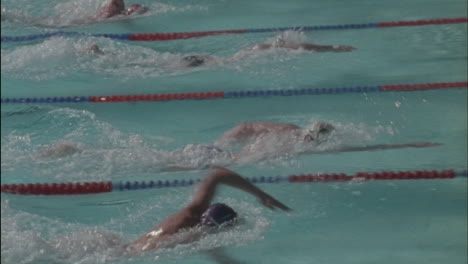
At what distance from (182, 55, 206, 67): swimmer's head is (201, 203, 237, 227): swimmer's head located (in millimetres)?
2242

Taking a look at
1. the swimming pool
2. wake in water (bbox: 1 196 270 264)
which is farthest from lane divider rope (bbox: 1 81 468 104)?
wake in water (bbox: 1 196 270 264)

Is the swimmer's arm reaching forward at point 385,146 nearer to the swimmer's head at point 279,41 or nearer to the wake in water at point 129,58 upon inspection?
the wake in water at point 129,58

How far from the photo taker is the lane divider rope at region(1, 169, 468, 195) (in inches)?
161

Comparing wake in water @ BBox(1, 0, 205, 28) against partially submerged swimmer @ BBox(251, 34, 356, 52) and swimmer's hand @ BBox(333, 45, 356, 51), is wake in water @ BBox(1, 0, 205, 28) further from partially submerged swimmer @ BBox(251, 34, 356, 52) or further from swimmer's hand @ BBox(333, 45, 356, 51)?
swimmer's hand @ BBox(333, 45, 356, 51)

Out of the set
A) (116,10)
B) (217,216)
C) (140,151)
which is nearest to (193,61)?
(140,151)

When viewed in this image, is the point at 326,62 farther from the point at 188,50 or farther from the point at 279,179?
the point at 279,179

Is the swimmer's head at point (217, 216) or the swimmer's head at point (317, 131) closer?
the swimmer's head at point (217, 216)


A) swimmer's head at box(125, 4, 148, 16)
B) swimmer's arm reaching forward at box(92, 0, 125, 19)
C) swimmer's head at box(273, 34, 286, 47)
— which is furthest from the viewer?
swimmer's head at box(125, 4, 148, 16)

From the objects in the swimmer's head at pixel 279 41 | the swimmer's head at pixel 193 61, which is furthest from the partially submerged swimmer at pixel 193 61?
the swimmer's head at pixel 279 41

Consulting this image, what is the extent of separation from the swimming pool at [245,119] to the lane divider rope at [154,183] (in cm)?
3

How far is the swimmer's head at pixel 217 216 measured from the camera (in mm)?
3455

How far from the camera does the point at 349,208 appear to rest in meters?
3.90

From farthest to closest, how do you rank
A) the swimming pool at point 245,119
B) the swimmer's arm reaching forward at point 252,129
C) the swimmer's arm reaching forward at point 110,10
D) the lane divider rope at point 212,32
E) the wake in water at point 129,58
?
the swimmer's arm reaching forward at point 110,10, the lane divider rope at point 212,32, the wake in water at point 129,58, the swimmer's arm reaching forward at point 252,129, the swimming pool at point 245,119

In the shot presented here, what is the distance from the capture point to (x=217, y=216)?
348cm
